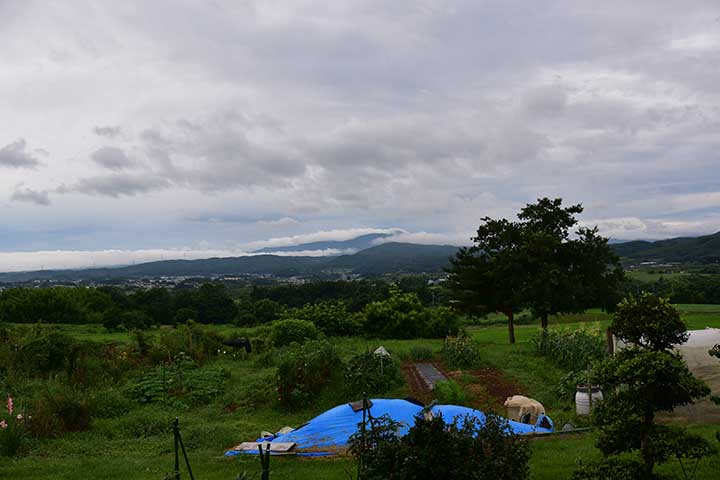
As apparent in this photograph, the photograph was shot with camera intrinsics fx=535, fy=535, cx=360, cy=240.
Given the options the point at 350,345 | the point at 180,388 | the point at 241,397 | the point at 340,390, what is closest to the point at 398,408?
the point at 340,390

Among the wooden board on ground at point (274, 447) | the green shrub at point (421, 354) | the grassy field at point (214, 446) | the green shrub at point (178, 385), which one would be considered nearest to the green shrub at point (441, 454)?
the grassy field at point (214, 446)

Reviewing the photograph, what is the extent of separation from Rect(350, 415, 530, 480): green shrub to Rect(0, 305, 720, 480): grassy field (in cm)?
106

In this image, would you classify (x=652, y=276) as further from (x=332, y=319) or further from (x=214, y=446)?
(x=214, y=446)

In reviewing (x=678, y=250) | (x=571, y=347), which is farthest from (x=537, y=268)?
(x=678, y=250)

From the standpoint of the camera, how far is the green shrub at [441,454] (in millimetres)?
4406

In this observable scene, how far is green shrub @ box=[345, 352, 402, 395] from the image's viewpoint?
12531mm

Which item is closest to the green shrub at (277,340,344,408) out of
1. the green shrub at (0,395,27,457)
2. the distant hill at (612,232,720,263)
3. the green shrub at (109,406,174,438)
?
the green shrub at (109,406,174,438)

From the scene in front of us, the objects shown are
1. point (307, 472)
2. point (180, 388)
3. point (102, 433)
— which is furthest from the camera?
point (180, 388)

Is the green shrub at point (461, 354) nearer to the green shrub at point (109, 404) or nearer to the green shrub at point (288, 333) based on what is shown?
the green shrub at point (288, 333)

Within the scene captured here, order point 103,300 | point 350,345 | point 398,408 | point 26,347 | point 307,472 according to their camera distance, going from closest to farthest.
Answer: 1. point 307,472
2. point 398,408
3. point 26,347
4. point 350,345
5. point 103,300

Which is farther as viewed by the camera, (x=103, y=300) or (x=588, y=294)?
(x=103, y=300)

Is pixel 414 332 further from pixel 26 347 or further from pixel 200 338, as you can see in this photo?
pixel 26 347

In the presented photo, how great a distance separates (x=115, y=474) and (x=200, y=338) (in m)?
11.0

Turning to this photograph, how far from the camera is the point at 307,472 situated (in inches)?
290
